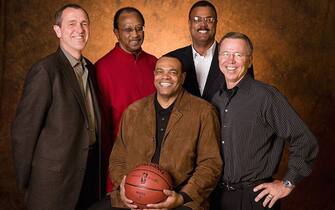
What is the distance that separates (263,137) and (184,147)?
0.56 m

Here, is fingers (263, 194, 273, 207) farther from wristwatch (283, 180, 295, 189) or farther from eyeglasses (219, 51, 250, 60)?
eyeglasses (219, 51, 250, 60)

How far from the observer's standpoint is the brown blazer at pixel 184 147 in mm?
3340

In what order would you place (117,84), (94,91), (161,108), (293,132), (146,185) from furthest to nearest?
1. (117,84)
2. (94,91)
3. (161,108)
4. (293,132)
5. (146,185)

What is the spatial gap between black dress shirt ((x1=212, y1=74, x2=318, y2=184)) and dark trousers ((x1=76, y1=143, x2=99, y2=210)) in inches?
43.9

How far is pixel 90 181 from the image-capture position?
3910 millimetres

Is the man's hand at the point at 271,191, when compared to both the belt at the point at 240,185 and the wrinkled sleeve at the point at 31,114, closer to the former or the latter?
the belt at the point at 240,185

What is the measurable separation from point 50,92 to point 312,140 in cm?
189

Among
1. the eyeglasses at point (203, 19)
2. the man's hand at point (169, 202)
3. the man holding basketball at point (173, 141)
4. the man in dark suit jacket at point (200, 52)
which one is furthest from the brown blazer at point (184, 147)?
the eyeglasses at point (203, 19)

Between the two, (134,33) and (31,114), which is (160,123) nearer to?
(31,114)

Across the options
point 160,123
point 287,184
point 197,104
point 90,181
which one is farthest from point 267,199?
point 90,181

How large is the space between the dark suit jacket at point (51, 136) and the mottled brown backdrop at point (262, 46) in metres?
2.28

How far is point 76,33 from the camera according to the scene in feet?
12.1

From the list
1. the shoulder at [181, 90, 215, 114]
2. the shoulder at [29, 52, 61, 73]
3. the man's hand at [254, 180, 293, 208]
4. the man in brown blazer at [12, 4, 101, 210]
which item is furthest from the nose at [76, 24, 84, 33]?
the man's hand at [254, 180, 293, 208]

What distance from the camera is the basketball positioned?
3.13 m
